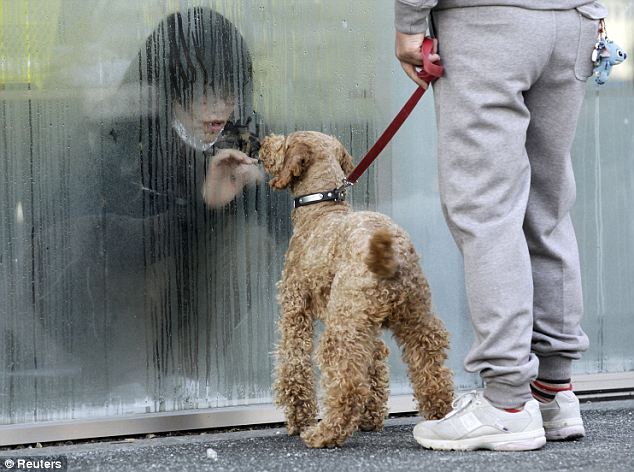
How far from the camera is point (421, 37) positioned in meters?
3.53

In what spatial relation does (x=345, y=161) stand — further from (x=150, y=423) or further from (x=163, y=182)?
(x=150, y=423)

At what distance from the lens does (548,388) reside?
3.82 meters

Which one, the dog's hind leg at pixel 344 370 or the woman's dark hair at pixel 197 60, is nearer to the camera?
the dog's hind leg at pixel 344 370

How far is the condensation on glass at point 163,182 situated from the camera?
421 centimetres

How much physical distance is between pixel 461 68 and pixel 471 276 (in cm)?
69

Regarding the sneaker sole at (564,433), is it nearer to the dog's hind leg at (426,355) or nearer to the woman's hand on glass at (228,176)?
the dog's hind leg at (426,355)

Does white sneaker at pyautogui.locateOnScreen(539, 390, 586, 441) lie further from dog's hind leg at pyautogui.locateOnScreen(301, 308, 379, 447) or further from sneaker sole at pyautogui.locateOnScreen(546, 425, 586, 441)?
dog's hind leg at pyautogui.locateOnScreen(301, 308, 379, 447)

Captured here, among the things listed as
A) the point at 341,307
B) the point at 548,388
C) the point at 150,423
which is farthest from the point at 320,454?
the point at 150,423

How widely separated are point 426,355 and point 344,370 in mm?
354

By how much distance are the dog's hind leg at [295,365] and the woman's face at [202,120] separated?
2.57 ft

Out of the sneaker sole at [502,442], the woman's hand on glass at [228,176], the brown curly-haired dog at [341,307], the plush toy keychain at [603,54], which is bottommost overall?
the sneaker sole at [502,442]

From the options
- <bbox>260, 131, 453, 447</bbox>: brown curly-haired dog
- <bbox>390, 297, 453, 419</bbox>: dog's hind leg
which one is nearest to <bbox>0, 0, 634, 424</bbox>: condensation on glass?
<bbox>260, 131, 453, 447</bbox>: brown curly-haired dog

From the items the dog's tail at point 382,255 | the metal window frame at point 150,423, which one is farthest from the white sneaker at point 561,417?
the metal window frame at point 150,423

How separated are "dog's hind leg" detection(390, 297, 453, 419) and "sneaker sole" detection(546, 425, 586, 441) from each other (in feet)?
1.23
